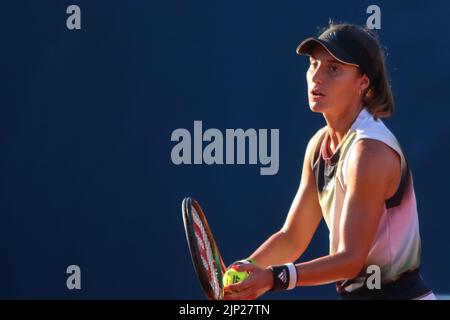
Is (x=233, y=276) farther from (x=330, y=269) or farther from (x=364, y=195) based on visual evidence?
(x=364, y=195)

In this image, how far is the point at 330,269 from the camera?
3082 mm

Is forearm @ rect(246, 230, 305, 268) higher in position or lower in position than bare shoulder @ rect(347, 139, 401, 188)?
lower

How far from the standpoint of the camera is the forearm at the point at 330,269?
121 inches

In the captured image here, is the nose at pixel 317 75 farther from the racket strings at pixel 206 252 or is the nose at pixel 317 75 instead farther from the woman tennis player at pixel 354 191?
the racket strings at pixel 206 252

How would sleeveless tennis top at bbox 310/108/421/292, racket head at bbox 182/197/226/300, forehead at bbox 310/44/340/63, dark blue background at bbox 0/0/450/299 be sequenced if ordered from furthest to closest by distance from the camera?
dark blue background at bbox 0/0/450/299
forehead at bbox 310/44/340/63
sleeveless tennis top at bbox 310/108/421/292
racket head at bbox 182/197/226/300

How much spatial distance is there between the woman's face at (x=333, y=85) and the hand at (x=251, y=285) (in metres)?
0.53

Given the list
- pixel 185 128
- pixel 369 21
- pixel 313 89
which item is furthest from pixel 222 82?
pixel 313 89

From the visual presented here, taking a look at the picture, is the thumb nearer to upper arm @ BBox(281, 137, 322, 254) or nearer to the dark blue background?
upper arm @ BBox(281, 137, 322, 254)

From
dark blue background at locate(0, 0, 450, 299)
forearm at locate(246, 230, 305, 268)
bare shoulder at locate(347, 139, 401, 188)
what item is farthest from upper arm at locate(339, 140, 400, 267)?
dark blue background at locate(0, 0, 450, 299)

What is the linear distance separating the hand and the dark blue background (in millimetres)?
1522

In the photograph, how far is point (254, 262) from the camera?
11.1ft

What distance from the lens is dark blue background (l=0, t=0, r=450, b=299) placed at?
4645 mm

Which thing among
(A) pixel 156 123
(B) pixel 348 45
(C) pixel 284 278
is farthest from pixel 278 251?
(A) pixel 156 123

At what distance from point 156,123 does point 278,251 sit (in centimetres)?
133
